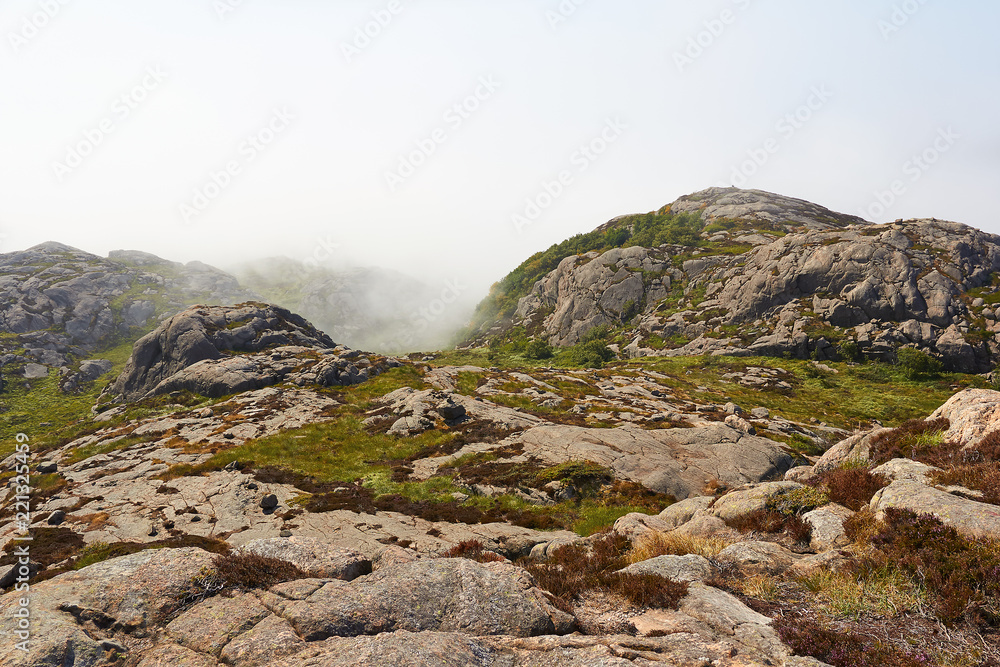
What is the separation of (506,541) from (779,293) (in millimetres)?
91160

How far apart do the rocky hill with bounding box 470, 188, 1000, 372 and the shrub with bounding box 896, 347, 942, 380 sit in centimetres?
389

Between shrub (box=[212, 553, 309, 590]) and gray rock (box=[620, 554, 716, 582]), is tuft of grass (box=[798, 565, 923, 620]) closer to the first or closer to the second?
gray rock (box=[620, 554, 716, 582])

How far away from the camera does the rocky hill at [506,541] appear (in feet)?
23.5

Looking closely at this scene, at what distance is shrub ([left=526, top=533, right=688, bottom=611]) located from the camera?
9.34 metres

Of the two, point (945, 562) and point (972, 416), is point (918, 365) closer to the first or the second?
point (972, 416)

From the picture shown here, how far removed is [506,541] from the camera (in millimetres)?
17719

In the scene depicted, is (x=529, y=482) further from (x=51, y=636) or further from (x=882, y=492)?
(x=51, y=636)

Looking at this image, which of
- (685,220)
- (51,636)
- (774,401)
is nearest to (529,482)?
(51,636)

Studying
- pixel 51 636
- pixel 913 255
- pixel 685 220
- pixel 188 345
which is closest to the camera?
pixel 51 636

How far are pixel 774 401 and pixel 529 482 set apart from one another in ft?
156

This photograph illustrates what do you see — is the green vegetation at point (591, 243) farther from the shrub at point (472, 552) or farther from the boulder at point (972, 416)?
the shrub at point (472, 552)

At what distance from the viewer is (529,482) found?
2567 centimetres

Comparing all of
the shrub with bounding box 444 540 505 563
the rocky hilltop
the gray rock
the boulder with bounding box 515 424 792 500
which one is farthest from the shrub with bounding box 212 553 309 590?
the rocky hilltop

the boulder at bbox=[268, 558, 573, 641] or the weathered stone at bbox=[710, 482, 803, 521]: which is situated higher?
the boulder at bbox=[268, 558, 573, 641]
